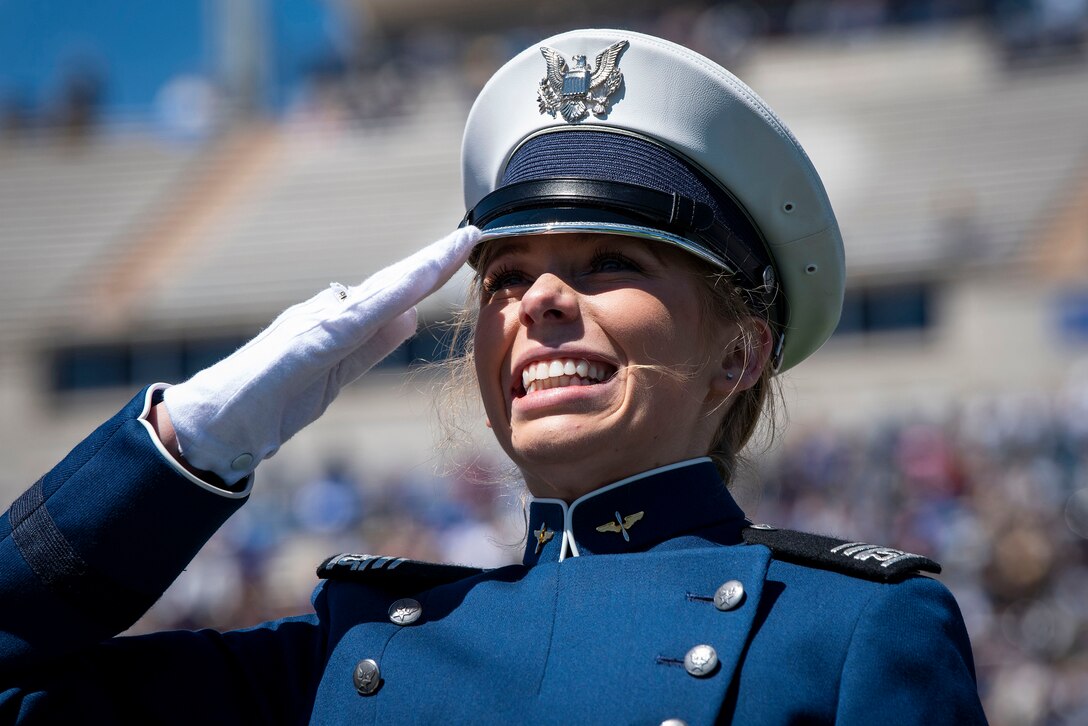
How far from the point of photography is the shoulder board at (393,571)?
2.20 m

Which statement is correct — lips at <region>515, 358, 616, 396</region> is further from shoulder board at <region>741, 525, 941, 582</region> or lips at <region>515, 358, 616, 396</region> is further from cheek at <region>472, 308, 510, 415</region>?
shoulder board at <region>741, 525, 941, 582</region>

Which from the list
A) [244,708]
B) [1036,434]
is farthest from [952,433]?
[244,708]

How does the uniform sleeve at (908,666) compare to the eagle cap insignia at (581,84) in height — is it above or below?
below

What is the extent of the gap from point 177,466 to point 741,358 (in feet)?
2.86

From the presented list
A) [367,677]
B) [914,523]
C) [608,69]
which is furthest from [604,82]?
[914,523]

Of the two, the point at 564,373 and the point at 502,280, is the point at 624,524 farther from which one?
the point at 502,280

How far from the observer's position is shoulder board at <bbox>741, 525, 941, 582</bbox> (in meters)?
1.96

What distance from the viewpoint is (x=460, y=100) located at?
20.4 meters

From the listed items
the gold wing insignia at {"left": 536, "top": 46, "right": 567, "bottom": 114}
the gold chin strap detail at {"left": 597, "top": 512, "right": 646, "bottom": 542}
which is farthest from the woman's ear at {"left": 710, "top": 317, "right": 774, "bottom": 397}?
the gold wing insignia at {"left": 536, "top": 46, "right": 567, "bottom": 114}

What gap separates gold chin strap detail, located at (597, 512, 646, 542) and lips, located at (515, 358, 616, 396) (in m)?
0.21

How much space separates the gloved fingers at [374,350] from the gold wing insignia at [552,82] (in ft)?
1.31

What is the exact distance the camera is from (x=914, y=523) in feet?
29.9

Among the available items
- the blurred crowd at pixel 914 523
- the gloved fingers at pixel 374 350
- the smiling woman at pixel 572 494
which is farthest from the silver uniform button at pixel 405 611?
the blurred crowd at pixel 914 523

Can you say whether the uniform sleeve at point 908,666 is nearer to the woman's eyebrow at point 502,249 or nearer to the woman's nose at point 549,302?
the woman's nose at point 549,302
